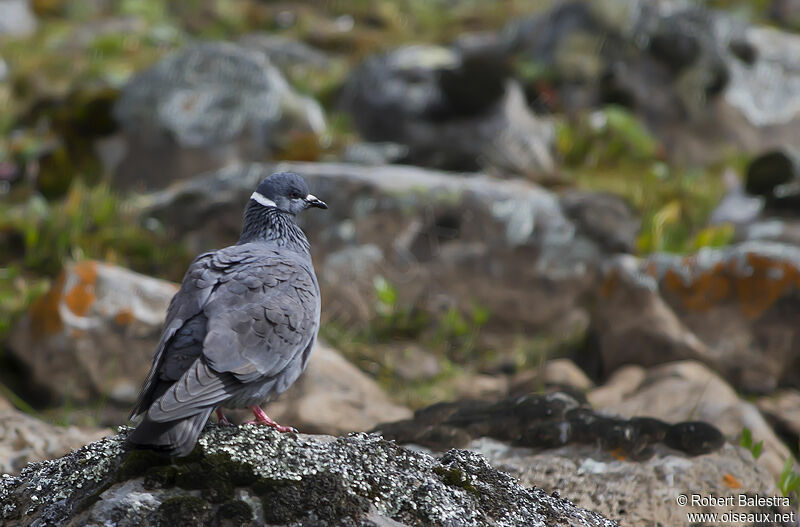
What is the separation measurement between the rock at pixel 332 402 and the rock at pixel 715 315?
7.79ft

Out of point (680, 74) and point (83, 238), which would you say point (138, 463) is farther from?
point (680, 74)

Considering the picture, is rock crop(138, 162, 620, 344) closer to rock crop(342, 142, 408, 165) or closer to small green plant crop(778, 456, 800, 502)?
rock crop(342, 142, 408, 165)

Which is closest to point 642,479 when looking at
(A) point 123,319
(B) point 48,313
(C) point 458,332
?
(C) point 458,332

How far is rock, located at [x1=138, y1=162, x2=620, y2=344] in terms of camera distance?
841 centimetres

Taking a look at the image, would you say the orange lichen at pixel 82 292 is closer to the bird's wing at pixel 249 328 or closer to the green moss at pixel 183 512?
the bird's wing at pixel 249 328

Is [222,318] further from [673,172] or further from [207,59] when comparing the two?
[673,172]

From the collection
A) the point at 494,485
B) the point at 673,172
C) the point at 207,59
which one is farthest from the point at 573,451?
the point at 207,59

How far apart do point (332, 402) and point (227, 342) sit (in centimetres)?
241

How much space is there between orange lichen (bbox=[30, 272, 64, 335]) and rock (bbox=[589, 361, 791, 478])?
14.7 feet

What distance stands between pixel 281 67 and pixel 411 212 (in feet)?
21.7

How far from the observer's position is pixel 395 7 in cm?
1734

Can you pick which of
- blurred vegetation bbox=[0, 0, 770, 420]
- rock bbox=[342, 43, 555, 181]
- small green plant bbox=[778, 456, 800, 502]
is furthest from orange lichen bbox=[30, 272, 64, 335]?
small green plant bbox=[778, 456, 800, 502]

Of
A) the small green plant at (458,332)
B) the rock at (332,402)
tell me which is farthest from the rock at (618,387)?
the rock at (332,402)

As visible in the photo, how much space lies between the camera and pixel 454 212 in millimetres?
8609
